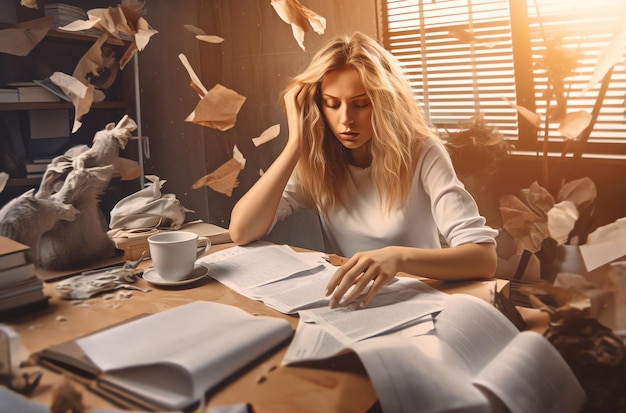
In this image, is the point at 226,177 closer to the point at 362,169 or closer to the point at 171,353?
the point at 362,169

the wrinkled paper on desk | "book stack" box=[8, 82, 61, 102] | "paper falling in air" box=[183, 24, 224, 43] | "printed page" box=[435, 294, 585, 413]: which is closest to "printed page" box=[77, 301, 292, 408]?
"printed page" box=[435, 294, 585, 413]

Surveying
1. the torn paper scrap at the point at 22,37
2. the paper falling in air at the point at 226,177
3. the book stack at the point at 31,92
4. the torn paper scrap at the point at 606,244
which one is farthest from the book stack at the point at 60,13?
the torn paper scrap at the point at 606,244

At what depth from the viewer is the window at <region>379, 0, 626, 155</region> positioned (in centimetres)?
81

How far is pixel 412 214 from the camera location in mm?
1262

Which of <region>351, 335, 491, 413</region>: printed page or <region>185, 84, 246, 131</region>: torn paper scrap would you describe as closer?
<region>351, 335, 491, 413</region>: printed page

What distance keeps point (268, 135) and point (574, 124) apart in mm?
888

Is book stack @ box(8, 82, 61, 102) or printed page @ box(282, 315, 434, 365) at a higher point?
book stack @ box(8, 82, 61, 102)

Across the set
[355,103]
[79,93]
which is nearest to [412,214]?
[355,103]

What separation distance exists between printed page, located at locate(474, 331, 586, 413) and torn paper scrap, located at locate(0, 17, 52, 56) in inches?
52.1

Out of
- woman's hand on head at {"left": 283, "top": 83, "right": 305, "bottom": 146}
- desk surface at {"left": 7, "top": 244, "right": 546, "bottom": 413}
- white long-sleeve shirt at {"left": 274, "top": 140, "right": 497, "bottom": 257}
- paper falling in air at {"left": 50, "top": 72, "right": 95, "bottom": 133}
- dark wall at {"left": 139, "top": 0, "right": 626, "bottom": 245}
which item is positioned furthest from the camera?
paper falling in air at {"left": 50, "top": 72, "right": 95, "bottom": 133}

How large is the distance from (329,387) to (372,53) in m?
0.80

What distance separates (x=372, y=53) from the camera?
3.76 feet

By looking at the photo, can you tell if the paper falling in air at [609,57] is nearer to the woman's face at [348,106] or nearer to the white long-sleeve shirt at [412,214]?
the white long-sleeve shirt at [412,214]

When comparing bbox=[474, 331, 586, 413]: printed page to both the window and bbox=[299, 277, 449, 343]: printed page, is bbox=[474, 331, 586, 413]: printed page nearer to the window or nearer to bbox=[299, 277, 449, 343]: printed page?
bbox=[299, 277, 449, 343]: printed page
